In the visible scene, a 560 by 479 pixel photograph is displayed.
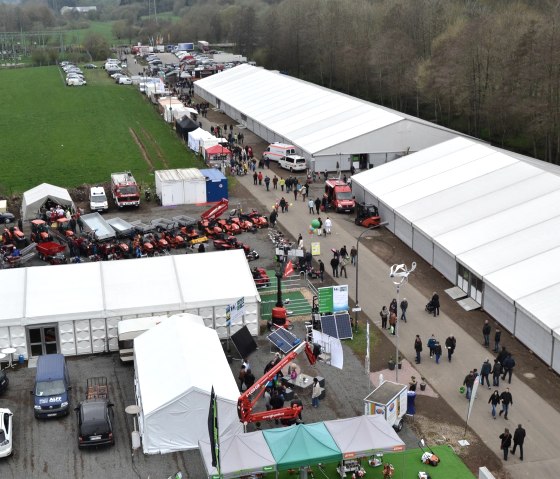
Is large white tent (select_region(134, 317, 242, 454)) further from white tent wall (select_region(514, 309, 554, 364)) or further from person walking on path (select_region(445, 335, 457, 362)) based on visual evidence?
white tent wall (select_region(514, 309, 554, 364))

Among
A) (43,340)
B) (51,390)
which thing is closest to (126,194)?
(43,340)

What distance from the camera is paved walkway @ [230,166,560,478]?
2361 cm

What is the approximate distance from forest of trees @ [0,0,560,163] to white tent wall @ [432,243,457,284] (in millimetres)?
24241

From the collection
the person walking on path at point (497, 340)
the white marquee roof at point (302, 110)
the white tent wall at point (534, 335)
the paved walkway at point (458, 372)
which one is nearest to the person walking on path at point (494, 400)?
the paved walkway at point (458, 372)

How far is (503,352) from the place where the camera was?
1096 inches

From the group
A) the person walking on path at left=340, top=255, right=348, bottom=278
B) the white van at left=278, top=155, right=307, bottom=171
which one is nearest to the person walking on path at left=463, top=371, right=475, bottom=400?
the person walking on path at left=340, top=255, right=348, bottom=278

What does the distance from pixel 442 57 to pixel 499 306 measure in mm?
43463

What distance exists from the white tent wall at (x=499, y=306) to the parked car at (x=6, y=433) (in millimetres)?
17869

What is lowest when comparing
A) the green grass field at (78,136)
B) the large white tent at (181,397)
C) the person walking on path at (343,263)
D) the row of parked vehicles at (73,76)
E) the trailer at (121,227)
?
the row of parked vehicles at (73,76)

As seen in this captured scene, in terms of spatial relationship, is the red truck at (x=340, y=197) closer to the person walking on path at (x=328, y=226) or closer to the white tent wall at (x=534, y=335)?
the person walking on path at (x=328, y=226)

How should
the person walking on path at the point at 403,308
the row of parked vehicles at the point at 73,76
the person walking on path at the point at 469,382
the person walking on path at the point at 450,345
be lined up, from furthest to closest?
the row of parked vehicles at the point at 73,76 → the person walking on path at the point at 403,308 → the person walking on path at the point at 450,345 → the person walking on path at the point at 469,382

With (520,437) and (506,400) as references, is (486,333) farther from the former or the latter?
(520,437)

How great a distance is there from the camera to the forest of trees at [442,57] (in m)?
58.9

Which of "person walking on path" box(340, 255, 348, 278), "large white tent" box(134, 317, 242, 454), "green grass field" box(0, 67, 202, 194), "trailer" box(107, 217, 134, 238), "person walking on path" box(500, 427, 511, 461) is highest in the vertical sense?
"large white tent" box(134, 317, 242, 454)
